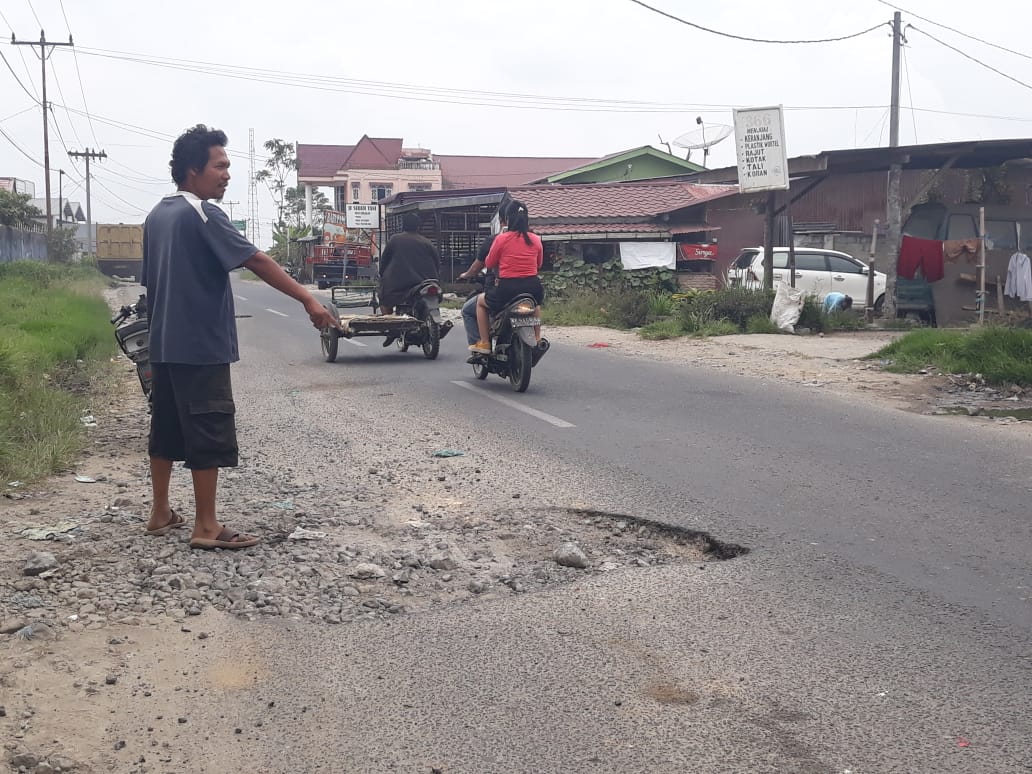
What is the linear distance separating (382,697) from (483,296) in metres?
7.73

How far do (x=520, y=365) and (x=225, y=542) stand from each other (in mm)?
5894

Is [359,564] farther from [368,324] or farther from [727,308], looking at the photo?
[727,308]

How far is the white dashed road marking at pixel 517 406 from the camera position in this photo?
877cm

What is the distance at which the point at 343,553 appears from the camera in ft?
15.8

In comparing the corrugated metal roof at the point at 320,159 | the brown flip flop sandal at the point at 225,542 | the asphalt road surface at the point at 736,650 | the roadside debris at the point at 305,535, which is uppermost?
the corrugated metal roof at the point at 320,159

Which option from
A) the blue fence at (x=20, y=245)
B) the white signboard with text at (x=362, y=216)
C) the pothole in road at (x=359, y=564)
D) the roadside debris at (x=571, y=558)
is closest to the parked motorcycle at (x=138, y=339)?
the pothole in road at (x=359, y=564)

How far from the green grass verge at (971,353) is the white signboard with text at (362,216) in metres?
32.1

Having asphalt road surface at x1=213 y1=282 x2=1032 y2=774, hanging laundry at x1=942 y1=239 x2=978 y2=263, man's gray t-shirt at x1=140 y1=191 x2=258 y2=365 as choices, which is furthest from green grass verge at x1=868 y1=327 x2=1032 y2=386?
man's gray t-shirt at x1=140 y1=191 x2=258 y2=365

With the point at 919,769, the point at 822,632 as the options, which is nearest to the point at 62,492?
the point at 822,632

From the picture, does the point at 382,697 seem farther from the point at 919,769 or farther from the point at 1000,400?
the point at 1000,400

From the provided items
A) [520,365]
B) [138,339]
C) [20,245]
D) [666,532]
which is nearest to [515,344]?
[520,365]

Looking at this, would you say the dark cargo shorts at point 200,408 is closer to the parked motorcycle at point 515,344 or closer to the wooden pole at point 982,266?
the parked motorcycle at point 515,344

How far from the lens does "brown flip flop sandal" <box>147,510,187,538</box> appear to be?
16.7 feet

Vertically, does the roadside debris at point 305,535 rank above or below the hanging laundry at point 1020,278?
below
